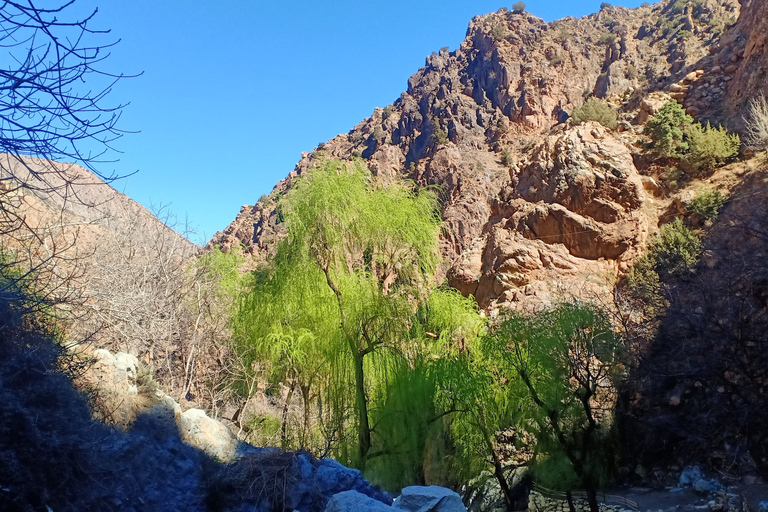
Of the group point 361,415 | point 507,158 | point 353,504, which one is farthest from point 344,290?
point 507,158

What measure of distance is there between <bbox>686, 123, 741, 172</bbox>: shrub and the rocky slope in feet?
6.23

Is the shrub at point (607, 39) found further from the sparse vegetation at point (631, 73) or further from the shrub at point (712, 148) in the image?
the shrub at point (712, 148)

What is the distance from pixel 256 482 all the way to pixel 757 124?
2091 centimetres

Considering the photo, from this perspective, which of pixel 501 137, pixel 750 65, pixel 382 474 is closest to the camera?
pixel 382 474

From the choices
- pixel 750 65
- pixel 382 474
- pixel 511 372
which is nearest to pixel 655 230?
pixel 750 65

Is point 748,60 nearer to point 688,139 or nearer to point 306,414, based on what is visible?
point 688,139

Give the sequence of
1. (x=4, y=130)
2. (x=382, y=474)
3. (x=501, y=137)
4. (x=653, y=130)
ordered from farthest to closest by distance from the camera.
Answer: (x=501, y=137) < (x=653, y=130) < (x=382, y=474) < (x=4, y=130)

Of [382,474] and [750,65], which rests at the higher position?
[750,65]

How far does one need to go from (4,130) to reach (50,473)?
3418mm

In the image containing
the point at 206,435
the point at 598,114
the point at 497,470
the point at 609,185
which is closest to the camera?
the point at 206,435

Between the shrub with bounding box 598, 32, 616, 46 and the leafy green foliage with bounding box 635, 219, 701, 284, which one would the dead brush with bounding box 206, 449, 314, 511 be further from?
the shrub with bounding box 598, 32, 616, 46

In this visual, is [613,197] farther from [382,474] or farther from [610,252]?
[382,474]

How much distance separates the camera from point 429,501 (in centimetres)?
595

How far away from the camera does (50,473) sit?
465cm
